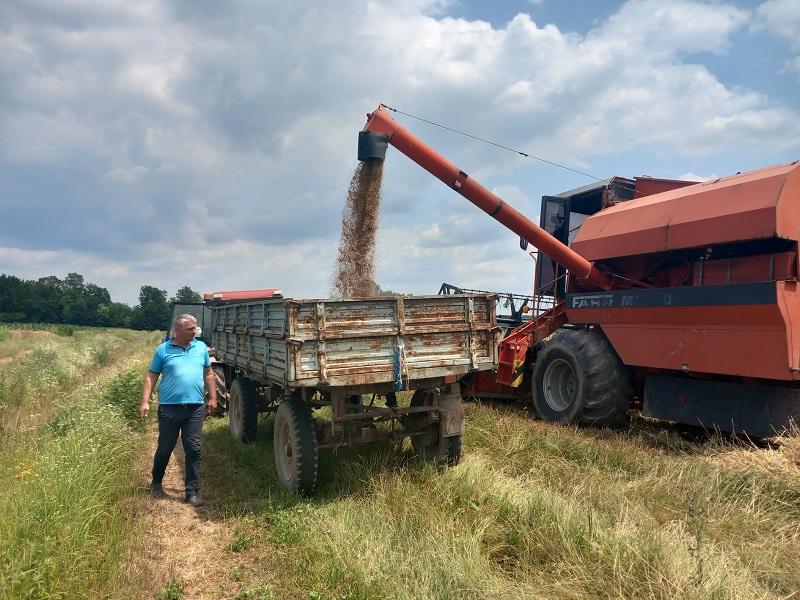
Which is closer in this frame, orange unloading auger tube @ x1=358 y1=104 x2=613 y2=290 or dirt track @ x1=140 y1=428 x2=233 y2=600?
dirt track @ x1=140 y1=428 x2=233 y2=600

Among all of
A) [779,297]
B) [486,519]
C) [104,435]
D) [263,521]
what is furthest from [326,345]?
[779,297]

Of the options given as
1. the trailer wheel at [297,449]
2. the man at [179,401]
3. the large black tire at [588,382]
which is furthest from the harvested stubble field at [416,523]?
the large black tire at [588,382]

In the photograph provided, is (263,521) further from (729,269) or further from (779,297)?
(729,269)

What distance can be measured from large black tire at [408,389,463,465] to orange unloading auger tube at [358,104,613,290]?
127 inches

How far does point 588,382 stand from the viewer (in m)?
6.62

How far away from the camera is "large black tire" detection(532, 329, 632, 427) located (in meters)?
6.56

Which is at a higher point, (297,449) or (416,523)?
(297,449)

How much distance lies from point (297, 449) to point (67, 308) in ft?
271

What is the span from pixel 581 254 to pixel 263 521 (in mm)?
5360

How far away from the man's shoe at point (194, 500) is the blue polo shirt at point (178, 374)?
82 centimetres

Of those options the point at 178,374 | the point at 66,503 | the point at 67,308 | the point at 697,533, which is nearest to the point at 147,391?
the point at 178,374

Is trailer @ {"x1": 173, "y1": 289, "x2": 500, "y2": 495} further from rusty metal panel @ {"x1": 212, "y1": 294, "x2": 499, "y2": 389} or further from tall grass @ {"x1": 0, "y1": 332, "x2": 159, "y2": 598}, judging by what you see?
tall grass @ {"x1": 0, "y1": 332, "x2": 159, "y2": 598}

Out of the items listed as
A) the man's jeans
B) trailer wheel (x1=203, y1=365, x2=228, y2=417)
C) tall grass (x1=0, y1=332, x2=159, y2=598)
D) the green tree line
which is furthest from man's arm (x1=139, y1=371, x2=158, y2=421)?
the green tree line

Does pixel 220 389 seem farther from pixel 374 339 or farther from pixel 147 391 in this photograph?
pixel 374 339
